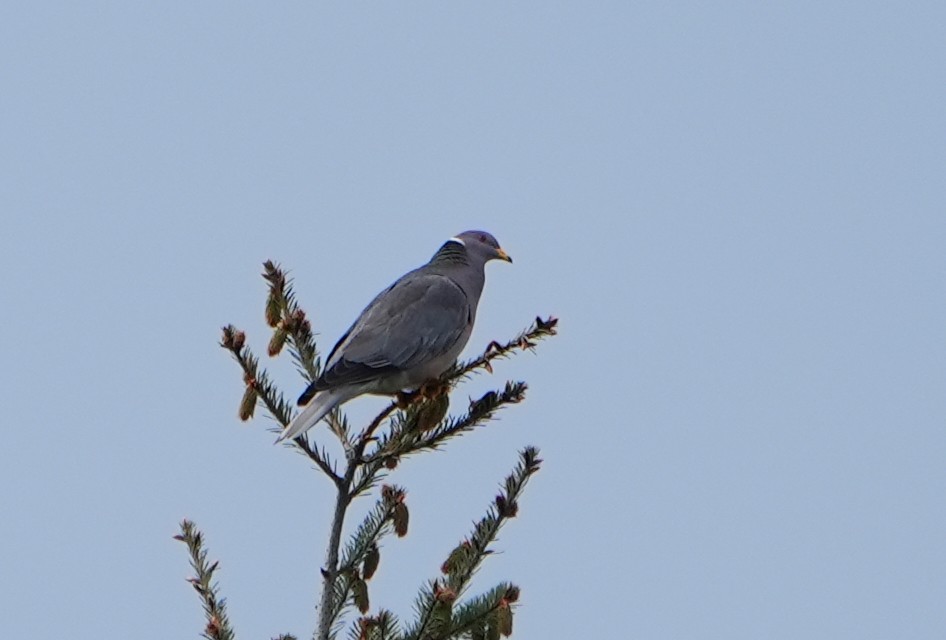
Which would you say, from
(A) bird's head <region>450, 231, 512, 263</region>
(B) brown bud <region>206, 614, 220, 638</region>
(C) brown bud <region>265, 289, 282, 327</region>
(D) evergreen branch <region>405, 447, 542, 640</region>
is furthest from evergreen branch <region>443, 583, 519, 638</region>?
(A) bird's head <region>450, 231, 512, 263</region>

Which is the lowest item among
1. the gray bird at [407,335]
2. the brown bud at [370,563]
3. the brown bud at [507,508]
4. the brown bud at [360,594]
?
the brown bud at [360,594]

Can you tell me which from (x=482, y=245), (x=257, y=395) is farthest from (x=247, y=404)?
(x=482, y=245)

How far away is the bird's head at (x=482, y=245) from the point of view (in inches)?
367

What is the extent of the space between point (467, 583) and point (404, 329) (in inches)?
120

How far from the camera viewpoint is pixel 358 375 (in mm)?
6664

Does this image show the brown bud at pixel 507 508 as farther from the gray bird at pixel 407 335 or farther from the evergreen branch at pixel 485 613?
the gray bird at pixel 407 335

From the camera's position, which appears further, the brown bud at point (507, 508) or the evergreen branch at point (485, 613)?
the brown bud at point (507, 508)

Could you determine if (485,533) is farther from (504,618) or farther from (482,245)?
(482,245)

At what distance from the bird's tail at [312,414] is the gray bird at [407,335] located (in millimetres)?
77

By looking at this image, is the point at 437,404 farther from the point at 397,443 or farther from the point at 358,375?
the point at 358,375

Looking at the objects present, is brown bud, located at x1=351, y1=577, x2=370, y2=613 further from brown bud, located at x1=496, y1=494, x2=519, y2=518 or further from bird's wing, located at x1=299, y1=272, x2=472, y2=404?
bird's wing, located at x1=299, y1=272, x2=472, y2=404

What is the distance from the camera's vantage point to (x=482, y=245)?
30.9ft

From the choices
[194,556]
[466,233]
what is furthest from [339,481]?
[466,233]

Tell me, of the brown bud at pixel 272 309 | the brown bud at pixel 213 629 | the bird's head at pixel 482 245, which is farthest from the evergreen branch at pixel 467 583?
the bird's head at pixel 482 245
